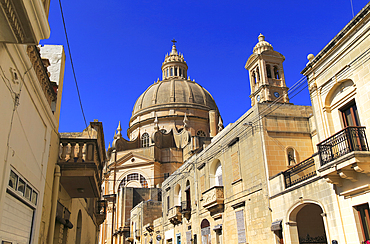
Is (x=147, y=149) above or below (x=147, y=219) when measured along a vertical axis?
above

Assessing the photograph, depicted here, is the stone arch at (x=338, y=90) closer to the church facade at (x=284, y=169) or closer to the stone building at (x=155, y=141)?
the church facade at (x=284, y=169)

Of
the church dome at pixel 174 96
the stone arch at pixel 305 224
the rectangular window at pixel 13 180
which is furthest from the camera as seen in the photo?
the church dome at pixel 174 96

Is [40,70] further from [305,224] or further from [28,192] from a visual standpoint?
[305,224]

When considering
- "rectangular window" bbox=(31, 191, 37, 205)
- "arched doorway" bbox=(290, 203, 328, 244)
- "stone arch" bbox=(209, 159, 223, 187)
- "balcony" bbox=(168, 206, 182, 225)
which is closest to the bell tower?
"stone arch" bbox=(209, 159, 223, 187)

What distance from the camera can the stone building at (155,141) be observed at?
42.7m

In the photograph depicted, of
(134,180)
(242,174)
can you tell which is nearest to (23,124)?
(242,174)

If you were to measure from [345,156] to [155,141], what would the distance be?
38384 mm

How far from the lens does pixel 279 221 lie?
46.0 feet

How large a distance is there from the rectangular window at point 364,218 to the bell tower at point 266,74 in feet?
63.2

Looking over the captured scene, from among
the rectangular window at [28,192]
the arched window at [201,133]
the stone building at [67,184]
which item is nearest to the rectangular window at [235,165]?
the stone building at [67,184]

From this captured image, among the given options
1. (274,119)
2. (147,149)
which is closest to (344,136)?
(274,119)

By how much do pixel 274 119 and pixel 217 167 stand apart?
6058 millimetres

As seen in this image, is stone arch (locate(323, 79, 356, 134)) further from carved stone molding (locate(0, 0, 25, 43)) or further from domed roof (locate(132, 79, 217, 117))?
domed roof (locate(132, 79, 217, 117))

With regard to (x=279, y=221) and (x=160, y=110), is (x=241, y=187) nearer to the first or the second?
(x=279, y=221)
